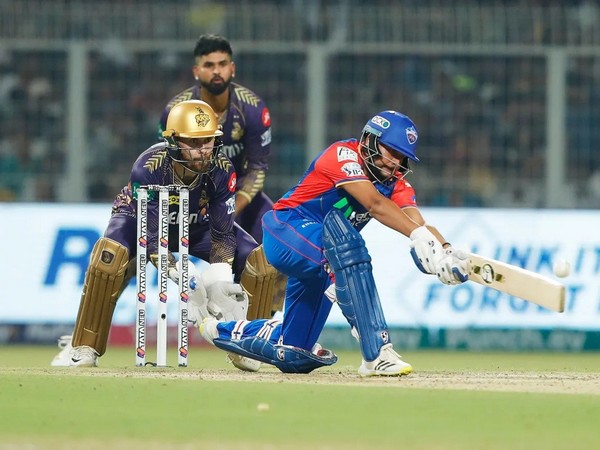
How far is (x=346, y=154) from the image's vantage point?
8250mm

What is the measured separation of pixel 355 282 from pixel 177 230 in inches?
78.2

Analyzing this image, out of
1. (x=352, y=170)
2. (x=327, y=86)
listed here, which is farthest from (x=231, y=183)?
(x=327, y=86)

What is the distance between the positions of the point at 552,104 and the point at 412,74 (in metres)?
1.57

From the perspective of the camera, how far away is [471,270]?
7965 millimetres

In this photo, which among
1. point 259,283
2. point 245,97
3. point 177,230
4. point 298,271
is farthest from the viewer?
point 245,97

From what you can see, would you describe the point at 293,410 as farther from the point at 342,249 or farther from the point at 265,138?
the point at 265,138

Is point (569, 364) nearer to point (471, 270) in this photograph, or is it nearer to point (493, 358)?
point (493, 358)

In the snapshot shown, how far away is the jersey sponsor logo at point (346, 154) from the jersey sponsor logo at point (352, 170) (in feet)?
0.16

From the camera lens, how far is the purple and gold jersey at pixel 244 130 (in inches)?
424

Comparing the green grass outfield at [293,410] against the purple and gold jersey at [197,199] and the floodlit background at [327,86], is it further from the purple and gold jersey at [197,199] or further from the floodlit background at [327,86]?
the floodlit background at [327,86]

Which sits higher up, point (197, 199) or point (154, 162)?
point (154, 162)

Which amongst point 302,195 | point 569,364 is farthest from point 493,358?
point 302,195

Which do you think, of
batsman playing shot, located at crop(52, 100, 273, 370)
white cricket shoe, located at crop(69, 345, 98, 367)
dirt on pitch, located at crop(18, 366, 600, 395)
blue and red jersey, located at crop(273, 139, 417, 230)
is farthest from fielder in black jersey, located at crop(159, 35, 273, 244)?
blue and red jersey, located at crop(273, 139, 417, 230)

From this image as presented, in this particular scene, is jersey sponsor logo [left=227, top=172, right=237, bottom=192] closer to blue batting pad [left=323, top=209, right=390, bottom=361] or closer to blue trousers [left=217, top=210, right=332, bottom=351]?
blue trousers [left=217, top=210, right=332, bottom=351]
